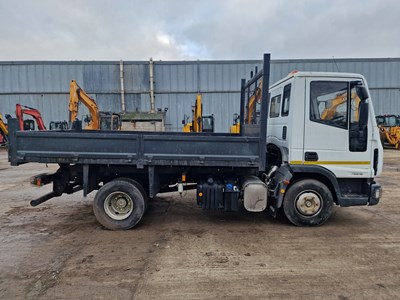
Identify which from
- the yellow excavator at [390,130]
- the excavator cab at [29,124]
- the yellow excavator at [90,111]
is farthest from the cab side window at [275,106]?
the excavator cab at [29,124]

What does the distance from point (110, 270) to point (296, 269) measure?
2272 millimetres

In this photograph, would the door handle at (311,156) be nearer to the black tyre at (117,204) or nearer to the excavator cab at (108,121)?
the black tyre at (117,204)

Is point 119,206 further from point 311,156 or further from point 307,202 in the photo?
point 311,156

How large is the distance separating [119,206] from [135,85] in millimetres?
21524

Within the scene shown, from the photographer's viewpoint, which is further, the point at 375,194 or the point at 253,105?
the point at 253,105

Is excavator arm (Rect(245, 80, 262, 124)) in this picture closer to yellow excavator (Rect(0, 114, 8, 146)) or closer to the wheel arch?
the wheel arch

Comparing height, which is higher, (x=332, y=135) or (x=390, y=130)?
(x=390, y=130)

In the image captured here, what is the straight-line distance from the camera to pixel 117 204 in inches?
195

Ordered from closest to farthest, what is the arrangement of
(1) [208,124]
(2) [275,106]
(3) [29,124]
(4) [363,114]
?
(4) [363,114] → (2) [275,106] → (1) [208,124] → (3) [29,124]

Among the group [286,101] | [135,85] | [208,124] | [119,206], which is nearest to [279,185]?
[286,101]

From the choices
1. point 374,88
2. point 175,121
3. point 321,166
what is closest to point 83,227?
point 321,166

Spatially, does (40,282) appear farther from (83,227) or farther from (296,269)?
(296,269)

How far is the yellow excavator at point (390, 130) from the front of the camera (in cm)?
2004

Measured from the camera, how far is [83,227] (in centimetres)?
511
